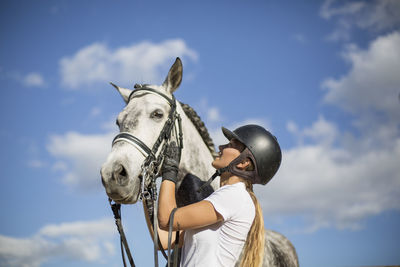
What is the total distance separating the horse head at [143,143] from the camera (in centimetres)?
358

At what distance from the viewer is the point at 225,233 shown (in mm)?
2840

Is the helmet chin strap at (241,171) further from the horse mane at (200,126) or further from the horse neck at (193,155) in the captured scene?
the horse mane at (200,126)

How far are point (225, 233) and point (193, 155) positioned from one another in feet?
5.62

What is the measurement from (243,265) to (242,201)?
0.59 meters

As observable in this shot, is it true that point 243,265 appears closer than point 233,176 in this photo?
Yes

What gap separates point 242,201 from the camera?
2.84 metres

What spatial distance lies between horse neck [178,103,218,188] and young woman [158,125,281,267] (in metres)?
0.96

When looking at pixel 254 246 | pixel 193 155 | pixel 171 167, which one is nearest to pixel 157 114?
pixel 193 155

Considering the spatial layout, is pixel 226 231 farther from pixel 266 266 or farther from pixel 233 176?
pixel 266 266

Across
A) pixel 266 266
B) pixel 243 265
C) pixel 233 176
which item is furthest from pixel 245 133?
pixel 266 266

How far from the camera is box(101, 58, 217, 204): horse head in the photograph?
3.58m

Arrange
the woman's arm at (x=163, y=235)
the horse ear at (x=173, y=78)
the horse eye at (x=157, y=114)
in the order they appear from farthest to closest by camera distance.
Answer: the horse ear at (x=173, y=78) → the horse eye at (x=157, y=114) → the woman's arm at (x=163, y=235)

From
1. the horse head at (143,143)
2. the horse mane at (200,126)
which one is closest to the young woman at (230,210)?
the horse head at (143,143)

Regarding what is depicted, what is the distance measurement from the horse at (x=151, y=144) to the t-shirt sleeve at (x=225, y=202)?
121 centimetres
